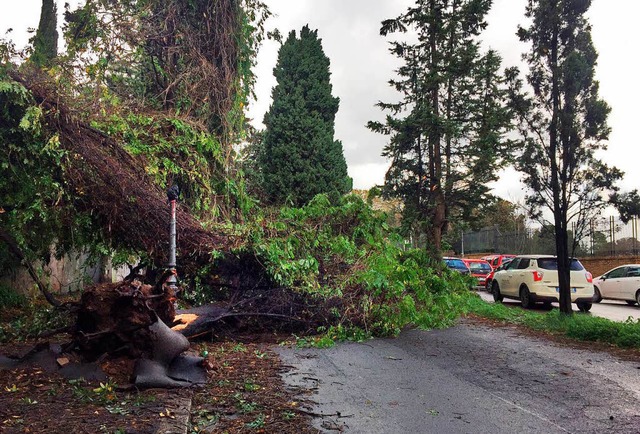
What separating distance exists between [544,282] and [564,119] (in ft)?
22.3

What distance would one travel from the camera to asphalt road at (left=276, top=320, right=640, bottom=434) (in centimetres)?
421

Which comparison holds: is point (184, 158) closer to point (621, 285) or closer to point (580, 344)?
point (580, 344)

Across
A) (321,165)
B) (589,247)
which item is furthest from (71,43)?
(589,247)

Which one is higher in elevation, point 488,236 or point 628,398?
point 488,236

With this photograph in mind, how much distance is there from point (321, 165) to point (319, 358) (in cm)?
1634

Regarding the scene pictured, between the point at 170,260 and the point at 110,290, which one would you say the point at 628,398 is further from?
the point at 170,260

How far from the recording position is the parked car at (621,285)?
16.9 m

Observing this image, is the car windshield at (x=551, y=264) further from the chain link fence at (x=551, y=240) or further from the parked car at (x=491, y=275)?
the parked car at (x=491, y=275)

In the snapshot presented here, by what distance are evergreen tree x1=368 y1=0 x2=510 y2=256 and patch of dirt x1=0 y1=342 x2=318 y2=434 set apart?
10.7 meters

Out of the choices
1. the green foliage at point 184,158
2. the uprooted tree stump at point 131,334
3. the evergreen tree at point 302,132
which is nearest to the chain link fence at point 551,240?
the green foliage at point 184,158

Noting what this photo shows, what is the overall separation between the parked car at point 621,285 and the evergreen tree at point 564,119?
8.72 m

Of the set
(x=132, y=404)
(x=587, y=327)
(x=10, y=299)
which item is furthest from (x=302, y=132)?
(x=132, y=404)

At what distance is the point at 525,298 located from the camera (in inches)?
603

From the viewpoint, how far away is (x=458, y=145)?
53.2 ft
